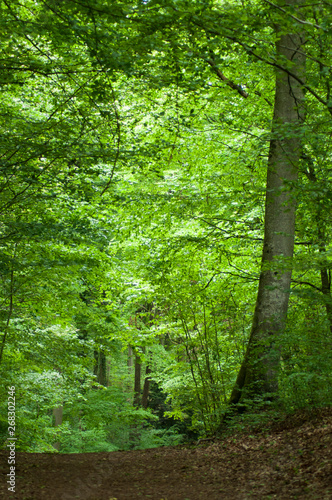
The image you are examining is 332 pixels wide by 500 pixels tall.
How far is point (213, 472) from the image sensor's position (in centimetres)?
481

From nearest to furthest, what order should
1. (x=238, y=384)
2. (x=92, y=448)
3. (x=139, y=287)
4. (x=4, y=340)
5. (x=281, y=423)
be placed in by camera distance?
(x=281, y=423) → (x=4, y=340) → (x=238, y=384) → (x=139, y=287) → (x=92, y=448)

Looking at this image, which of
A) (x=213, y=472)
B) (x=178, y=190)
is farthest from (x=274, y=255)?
Answer: (x=178, y=190)

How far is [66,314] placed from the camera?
27.9 feet

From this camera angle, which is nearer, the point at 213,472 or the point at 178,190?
the point at 213,472

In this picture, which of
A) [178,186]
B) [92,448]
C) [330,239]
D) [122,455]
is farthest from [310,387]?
[92,448]

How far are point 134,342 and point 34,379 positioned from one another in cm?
240

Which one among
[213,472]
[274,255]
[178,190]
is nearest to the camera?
[213,472]

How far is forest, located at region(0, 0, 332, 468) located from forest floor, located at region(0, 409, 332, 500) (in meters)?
0.45

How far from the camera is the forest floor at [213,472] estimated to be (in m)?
3.71

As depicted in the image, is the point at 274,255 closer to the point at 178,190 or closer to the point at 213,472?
the point at 213,472

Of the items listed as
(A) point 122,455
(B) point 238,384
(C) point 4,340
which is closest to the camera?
(C) point 4,340

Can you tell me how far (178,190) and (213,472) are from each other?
20.2ft

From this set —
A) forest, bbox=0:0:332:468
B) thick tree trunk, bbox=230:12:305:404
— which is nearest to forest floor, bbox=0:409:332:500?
forest, bbox=0:0:332:468

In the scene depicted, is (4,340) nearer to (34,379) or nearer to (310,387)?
(34,379)
